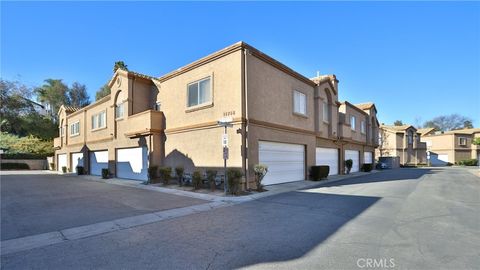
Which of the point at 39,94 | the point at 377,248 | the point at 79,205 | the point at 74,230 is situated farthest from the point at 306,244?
the point at 39,94

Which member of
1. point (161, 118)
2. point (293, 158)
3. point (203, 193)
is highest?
point (161, 118)

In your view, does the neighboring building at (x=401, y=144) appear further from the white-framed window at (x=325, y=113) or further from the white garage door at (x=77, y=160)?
the white garage door at (x=77, y=160)

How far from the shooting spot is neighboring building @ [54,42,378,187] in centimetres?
1355

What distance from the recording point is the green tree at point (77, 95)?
54312 mm

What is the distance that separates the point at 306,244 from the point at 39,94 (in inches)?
2364

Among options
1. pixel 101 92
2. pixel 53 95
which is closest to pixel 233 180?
pixel 101 92

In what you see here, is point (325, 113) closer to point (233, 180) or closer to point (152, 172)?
point (233, 180)

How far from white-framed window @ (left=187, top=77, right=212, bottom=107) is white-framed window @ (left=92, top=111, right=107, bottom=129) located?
11.2 m

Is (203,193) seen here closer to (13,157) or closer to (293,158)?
(293,158)

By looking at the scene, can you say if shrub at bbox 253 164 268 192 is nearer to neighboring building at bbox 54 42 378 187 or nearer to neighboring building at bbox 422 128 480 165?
neighboring building at bbox 54 42 378 187

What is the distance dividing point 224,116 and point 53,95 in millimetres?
51135

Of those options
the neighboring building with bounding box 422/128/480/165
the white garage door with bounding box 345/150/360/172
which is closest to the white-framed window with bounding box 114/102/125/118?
the white garage door with bounding box 345/150/360/172

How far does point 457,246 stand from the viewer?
525 cm

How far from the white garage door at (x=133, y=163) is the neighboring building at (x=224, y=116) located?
0.22ft
